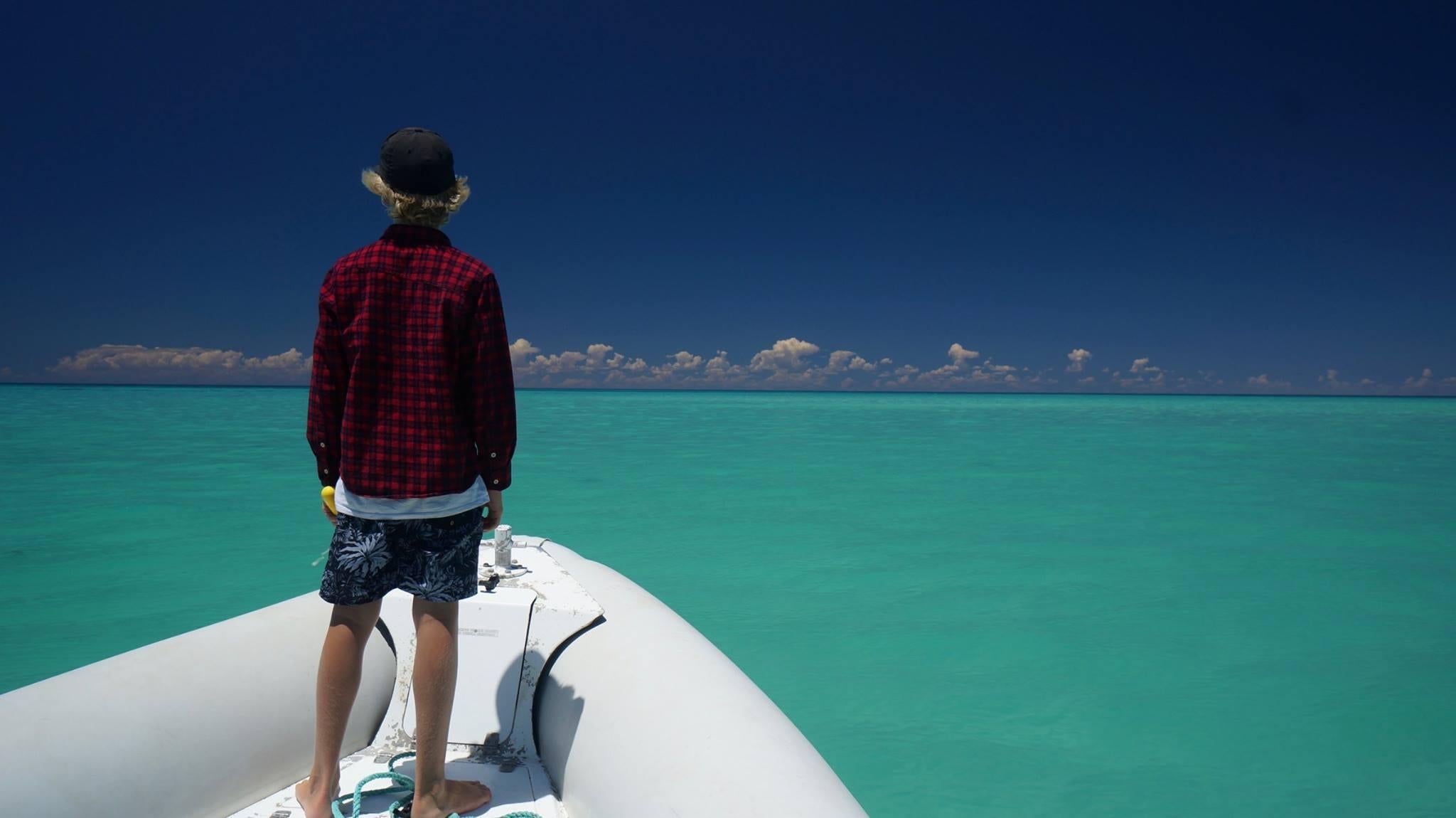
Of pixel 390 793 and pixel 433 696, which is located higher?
pixel 433 696

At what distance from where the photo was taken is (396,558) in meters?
1.59

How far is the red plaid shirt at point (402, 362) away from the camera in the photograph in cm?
152

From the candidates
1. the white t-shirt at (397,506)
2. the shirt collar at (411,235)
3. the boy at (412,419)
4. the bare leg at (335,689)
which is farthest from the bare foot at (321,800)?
the shirt collar at (411,235)

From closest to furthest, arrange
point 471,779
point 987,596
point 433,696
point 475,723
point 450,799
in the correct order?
point 433,696 → point 450,799 → point 471,779 → point 475,723 → point 987,596

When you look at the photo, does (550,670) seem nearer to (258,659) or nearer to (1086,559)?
(258,659)

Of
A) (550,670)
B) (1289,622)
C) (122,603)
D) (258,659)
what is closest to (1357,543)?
(1289,622)

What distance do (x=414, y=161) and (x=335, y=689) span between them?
1107mm

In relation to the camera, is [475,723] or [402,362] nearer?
[402,362]

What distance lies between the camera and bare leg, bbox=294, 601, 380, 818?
163 cm

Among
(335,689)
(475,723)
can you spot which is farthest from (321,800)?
(475,723)

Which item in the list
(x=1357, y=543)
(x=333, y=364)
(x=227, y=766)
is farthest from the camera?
(x=1357, y=543)

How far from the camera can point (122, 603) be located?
21.5 ft

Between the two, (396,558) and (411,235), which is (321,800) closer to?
(396,558)

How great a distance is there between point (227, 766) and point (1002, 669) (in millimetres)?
4591
